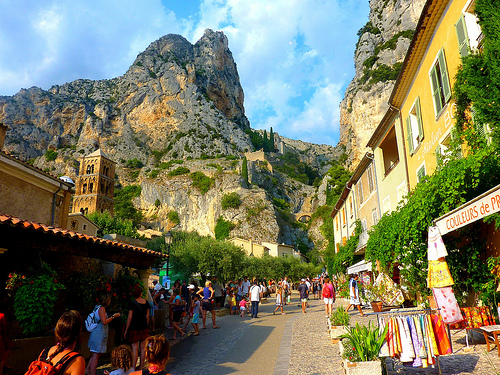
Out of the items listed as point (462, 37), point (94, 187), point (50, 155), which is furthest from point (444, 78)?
point (50, 155)

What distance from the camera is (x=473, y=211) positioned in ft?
18.2

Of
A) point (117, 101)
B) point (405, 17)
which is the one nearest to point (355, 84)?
point (405, 17)

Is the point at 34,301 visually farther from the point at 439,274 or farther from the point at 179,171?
the point at 179,171

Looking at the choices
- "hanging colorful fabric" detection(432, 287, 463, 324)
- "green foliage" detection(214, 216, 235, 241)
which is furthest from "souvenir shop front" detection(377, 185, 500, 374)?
"green foliage" detection(214, 216, 235, 241)

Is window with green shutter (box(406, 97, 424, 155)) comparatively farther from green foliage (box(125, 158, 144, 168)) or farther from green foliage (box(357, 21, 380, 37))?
green foliage (box(125, 158, 144, 168))

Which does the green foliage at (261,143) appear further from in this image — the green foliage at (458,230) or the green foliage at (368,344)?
the green foliage at (368,344)

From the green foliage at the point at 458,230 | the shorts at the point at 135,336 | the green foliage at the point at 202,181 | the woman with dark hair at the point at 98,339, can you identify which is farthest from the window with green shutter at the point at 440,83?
the green foliage at the point at 202,181

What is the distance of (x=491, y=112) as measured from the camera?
6.35 m

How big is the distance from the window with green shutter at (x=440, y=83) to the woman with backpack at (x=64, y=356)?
29.7 feet

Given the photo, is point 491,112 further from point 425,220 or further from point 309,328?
point 309,328

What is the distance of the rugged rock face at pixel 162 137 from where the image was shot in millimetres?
69312

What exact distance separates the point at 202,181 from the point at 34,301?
64.8 metres

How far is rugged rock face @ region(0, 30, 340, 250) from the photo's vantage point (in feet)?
227

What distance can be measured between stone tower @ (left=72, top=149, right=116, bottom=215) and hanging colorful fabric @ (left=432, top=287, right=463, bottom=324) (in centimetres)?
6776
